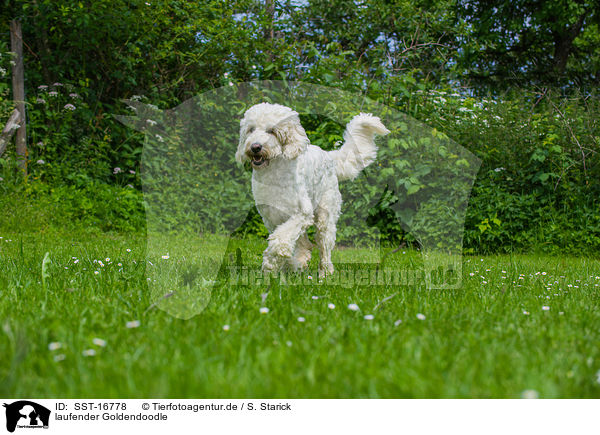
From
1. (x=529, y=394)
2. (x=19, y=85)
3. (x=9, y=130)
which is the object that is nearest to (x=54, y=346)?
(x=529, y=394)

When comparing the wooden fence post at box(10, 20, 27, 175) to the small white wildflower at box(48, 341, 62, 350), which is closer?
the small white wildflower at box(48, 341, 62, 350)

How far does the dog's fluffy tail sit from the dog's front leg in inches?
46.1

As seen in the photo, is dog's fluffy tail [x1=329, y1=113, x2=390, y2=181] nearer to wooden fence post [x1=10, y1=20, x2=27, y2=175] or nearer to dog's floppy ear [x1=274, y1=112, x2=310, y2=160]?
dog's floppy ear [x1=274, y1=112, x2=310, y2=160]

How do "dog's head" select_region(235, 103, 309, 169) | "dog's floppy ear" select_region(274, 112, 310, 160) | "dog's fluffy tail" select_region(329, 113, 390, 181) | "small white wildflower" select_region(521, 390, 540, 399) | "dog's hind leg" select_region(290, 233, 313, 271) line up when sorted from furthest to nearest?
"dog's fluffy tail" select_region(329, 113, 390, 181) < "dog's hind leg" select_region(290, 233, 313, 271) < "dog's floppy ear" select_region(274, 112, 310, 160) < "dog's head" select_region(235, 103, 309, 169) < "small white wildflower" select_region(521, 390, 540, 399)

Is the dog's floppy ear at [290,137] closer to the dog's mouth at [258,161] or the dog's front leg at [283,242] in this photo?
the dog's mouth at [258,161]

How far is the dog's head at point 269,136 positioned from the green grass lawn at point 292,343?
951mm

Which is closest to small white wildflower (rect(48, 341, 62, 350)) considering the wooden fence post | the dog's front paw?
the dog's front paw

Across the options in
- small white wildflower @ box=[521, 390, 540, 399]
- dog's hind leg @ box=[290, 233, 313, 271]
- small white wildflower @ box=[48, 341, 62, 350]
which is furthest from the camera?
dog's hind leg @ box=[290, 233, 313, 271]


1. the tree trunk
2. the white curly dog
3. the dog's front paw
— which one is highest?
the tree trunk

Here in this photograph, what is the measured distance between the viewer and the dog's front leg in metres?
3.56

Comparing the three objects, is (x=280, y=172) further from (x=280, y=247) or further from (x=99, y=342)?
(x=99, y=342)

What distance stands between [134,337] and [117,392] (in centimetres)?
49

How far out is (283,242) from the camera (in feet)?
11.7
